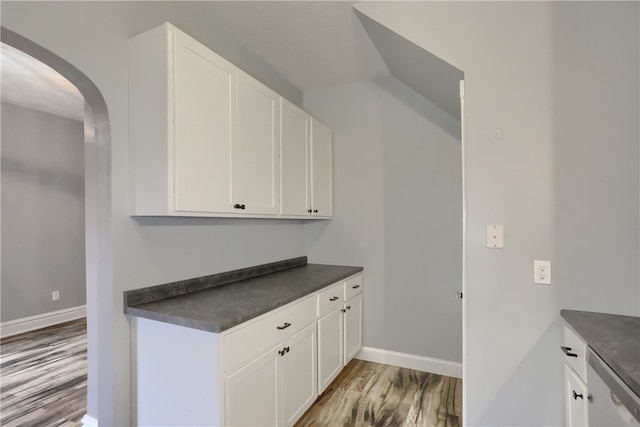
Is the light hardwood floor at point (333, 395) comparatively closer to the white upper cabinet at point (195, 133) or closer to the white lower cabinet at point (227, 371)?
the white lower cabinet at point (227, 371)

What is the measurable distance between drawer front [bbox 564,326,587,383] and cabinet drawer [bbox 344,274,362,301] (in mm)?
1495

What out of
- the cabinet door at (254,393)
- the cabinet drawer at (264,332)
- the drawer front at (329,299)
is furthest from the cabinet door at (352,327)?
the cabinet door at (254,393)

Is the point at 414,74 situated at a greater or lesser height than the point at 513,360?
greater

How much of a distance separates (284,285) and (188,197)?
911mm

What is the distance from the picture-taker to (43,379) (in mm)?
2539

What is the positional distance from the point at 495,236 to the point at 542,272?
263 mm

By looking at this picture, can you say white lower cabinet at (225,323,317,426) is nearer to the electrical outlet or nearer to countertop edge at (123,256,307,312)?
countertop edge at (123,256,307,312)

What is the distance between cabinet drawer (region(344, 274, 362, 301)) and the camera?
103 inches

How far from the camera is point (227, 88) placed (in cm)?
180

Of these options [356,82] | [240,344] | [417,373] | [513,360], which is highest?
[356,82]

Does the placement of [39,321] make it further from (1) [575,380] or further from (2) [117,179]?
(1) [575,380]

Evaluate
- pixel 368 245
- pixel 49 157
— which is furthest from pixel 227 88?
pixel 49 157

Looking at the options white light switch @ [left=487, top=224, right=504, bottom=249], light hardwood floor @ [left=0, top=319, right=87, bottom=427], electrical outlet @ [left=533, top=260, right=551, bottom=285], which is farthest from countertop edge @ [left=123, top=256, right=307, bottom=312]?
electrical outlet @ [left=533, top=260, right=551, bottom=285]

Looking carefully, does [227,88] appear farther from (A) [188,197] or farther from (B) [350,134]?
(B) [350,134]
